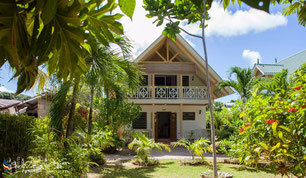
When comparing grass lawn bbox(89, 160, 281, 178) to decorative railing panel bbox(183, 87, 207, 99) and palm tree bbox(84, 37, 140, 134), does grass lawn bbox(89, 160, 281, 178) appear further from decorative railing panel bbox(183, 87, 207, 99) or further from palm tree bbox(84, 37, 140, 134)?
decorative railing panel bbox(183, 87, 207, 99)

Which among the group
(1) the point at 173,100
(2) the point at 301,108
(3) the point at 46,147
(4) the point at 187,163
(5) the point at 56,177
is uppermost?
(1) the point at 173,100

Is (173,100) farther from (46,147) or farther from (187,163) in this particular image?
(46,147)

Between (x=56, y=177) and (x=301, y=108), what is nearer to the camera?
(x=301, y=108)

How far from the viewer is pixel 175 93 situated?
15250 millimetres

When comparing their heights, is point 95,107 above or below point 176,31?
below

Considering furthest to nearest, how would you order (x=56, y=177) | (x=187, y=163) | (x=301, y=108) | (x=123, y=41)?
(x=187, y=163) → (x=123, y=41) → (x=56, y=177) → (x=301, y=108)

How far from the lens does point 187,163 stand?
8719 millimetres

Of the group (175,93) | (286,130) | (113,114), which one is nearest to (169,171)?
(113,114)

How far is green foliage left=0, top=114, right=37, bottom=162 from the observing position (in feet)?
17.9

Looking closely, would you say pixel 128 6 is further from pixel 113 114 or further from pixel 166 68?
pixel 166 68

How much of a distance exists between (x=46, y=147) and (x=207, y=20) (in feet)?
15.6

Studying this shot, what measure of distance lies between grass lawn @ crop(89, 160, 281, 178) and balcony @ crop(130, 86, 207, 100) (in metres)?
6.94

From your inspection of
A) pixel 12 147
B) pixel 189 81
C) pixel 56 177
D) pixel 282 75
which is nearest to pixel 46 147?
pixel 56 177

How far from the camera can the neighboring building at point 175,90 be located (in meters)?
14.9
